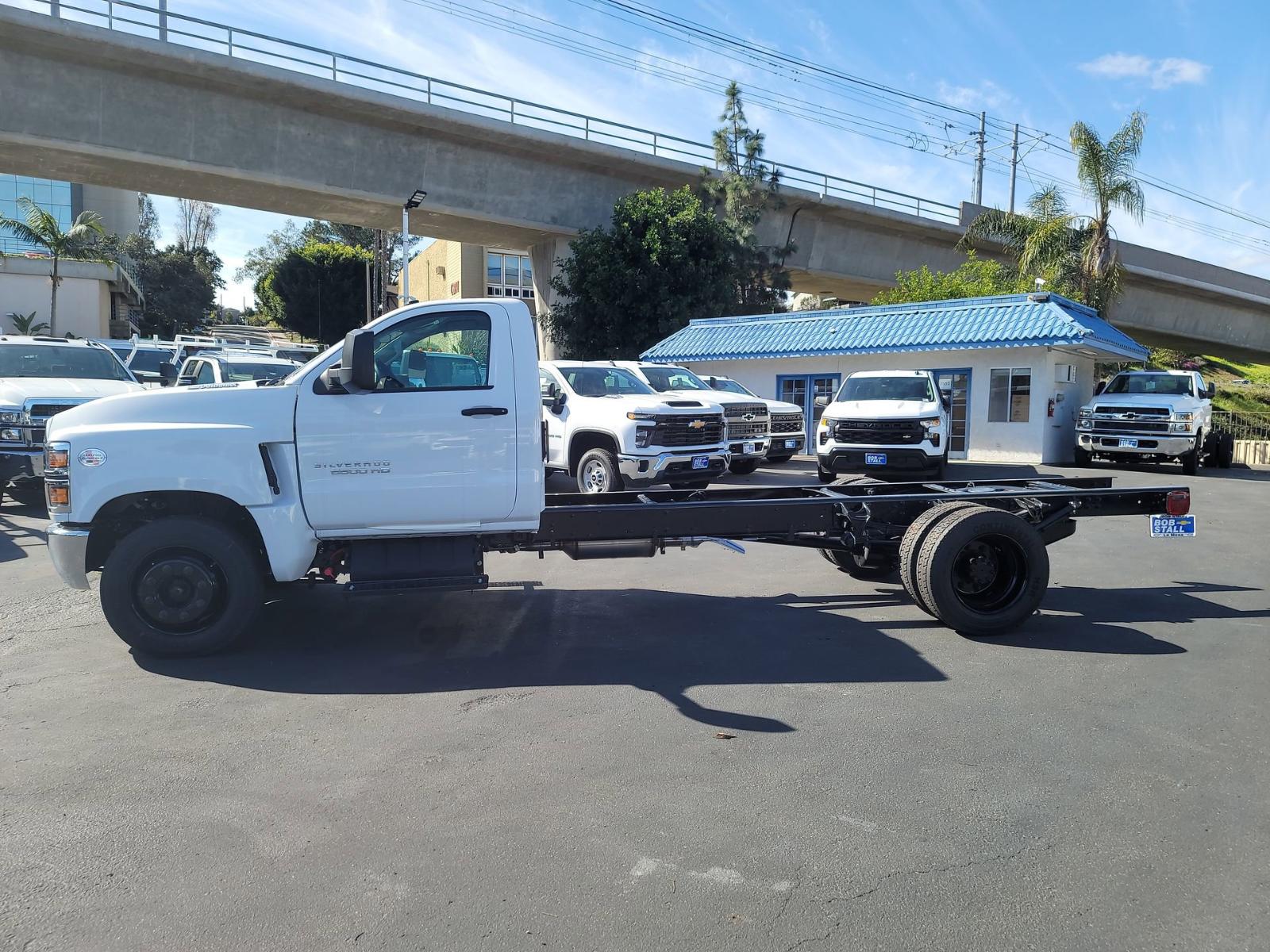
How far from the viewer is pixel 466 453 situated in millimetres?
6086

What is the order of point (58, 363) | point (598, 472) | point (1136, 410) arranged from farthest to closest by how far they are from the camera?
point (1136, 410) → point (58, 363) → point (598, 472)

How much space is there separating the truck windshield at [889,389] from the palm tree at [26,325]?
3437 centimetres

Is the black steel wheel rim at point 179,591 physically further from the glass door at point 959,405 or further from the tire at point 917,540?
the glass door at point 959,405

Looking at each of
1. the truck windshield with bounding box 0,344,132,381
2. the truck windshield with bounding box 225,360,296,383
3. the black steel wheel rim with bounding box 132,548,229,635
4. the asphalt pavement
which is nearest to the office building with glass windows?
the truck windshield with bounding box 225,360,296,383

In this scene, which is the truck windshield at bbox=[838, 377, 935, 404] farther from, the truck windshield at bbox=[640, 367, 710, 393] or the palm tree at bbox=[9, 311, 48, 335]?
the palm tree at bbox=[9, 311, 48, 335]

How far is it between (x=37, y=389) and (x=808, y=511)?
34.7 feet

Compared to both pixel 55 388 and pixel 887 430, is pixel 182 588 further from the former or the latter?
pixel 887 430

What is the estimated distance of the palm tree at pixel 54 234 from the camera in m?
34.2

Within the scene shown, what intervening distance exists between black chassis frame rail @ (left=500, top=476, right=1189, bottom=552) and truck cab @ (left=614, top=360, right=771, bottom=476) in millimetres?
8025

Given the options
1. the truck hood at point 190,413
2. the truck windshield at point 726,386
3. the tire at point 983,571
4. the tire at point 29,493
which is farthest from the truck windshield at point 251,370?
the tire at point 983,571

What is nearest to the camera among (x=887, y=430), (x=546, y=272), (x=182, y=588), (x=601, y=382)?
(x=182, y=588)

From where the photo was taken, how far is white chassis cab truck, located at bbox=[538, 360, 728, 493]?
12.5 meters

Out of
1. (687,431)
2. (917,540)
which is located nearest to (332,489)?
(917,540)

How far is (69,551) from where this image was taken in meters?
5.79
